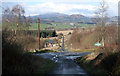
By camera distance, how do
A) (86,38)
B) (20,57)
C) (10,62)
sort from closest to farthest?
(10,62) → (20,57) → (86,38)

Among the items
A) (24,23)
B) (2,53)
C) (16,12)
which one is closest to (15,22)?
(16,12)

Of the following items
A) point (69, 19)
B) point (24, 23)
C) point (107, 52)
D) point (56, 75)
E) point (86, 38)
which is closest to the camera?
point (56, 75)

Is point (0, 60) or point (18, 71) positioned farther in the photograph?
point (18, 71)

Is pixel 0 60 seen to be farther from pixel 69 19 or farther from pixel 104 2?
pixel 69 19

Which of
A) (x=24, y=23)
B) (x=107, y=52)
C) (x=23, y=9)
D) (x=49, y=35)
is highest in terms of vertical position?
(x=23, y=9)

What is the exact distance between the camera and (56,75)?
13.4 meters

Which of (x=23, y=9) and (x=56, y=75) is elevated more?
(x=23, y=9)

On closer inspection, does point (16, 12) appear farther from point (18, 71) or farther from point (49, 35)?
point (49, 35)

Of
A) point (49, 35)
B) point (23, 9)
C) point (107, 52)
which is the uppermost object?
point (23, 9)

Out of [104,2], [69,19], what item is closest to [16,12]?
[104,2]

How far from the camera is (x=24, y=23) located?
31.0m

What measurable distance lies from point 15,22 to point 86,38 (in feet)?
115

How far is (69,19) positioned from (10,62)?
92.5m

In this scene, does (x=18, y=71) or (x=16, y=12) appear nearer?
(x=18, y=71)
